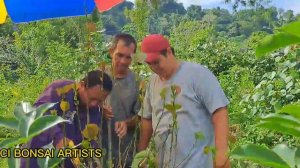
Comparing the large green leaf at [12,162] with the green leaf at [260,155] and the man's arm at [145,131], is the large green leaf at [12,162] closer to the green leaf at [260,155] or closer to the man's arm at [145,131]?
the green leaf at [260,155]

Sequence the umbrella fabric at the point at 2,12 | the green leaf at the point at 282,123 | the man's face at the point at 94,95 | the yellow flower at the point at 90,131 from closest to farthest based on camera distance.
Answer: the green leaf at the point at 282,123 < the yellow flower at the point at 90,131 < the man's face at the point at 94,95 < the umbrella fabric at the point at 2,12

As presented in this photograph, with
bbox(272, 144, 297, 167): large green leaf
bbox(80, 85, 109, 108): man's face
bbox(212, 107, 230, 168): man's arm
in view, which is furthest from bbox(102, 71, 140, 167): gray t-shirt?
bbox(272, 144, 297, 167): large green leaf

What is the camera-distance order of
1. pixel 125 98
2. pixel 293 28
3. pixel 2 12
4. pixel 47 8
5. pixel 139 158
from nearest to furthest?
pixel 293 28 → pixel 139 158 → pixel 125 98 → pixel 47 8 → pixel 2 12

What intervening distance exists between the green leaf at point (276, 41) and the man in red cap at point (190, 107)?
1.49 metres

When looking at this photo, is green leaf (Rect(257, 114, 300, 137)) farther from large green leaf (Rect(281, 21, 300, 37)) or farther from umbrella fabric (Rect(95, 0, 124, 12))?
umbrella fabric (Rect(95, 0, 124, 12))

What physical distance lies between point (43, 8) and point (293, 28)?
223 centimetres

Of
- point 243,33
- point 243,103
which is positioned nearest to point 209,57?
point 243,103

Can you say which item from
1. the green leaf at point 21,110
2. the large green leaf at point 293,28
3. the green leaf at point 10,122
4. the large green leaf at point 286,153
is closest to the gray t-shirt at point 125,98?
the green leaf at point 21,110

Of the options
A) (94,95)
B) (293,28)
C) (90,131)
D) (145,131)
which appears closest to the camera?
(293,28)

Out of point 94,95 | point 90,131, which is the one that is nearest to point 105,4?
point 94,95

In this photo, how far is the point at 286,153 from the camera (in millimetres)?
1019

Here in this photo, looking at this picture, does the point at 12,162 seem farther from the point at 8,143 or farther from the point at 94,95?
the point at 94,95

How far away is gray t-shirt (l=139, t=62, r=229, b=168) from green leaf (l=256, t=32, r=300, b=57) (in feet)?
4.92

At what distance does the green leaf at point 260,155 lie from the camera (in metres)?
0.96
